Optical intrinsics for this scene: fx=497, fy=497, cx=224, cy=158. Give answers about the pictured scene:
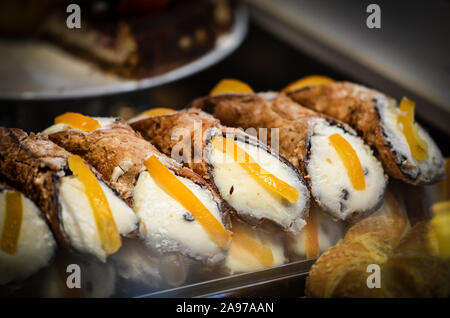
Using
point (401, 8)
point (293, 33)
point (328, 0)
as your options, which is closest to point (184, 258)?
point (401, 8)

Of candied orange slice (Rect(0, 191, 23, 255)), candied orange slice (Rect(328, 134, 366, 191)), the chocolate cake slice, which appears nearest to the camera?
A: candied orange slice (Rect(0, 191, 23, 255))

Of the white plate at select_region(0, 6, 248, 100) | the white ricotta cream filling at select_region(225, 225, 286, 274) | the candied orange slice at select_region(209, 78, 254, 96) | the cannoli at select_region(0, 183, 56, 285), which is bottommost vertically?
the white plate at select_region(0, 6, 248, 100)

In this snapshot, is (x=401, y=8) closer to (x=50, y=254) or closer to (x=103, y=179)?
(x=103, y=179)

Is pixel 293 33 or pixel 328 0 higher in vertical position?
pixel 328 0

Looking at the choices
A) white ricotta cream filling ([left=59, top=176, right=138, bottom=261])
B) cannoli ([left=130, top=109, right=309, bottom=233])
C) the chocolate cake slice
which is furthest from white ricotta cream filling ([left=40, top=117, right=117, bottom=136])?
the chocolate cake slice

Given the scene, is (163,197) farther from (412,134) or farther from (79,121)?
(412,134)

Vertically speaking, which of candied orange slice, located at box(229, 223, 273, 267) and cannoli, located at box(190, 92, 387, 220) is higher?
cannoli, located at box(190, 92, 387, 220)

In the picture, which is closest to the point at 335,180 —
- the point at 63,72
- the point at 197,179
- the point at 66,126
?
the point at 197,179

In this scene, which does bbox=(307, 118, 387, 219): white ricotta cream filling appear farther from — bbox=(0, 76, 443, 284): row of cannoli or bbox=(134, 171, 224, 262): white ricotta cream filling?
bbox=(134, 171, 224, 262): white ricotta cream filling

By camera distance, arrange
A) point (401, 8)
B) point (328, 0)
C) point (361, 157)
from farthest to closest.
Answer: point (328, 0)
point (401, 8)
point (361, 157)
